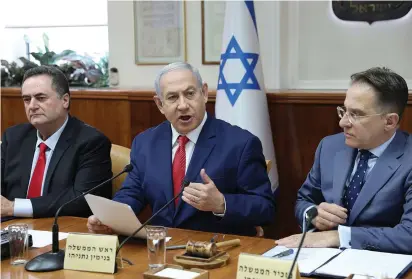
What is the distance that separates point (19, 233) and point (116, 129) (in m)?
2.64

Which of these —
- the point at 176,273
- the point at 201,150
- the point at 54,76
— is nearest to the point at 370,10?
the point at 201,150

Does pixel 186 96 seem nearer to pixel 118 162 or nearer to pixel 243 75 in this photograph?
pixel 118 162

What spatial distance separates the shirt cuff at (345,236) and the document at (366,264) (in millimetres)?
55

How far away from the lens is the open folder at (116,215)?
6.72ft

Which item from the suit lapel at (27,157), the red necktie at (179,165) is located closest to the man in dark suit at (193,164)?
the red necktie at (179,165)

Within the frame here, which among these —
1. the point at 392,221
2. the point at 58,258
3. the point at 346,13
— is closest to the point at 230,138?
the point at 392,221

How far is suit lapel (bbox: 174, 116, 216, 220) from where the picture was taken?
2516 mm

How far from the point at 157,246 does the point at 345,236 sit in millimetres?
661

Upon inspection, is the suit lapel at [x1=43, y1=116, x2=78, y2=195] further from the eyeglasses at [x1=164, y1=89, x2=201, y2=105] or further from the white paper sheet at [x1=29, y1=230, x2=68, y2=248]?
the eyeglasses at [x1=164, y1=89, x2=201, y2=105]

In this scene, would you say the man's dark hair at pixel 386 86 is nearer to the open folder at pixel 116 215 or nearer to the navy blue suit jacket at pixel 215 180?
the navy blue suit jacket at pixel 215 180

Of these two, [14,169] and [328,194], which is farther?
[14,169]

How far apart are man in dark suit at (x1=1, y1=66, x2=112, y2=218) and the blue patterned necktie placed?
3.80ft

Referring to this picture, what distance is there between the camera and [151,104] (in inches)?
173

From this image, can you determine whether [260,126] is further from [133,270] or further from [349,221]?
[133,270]
